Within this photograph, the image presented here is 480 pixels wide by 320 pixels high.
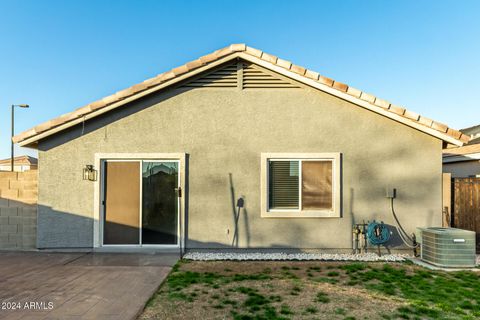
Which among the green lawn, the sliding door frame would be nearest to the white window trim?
the green lawn

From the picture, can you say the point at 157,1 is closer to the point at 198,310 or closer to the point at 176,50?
Result: the point at 176,50

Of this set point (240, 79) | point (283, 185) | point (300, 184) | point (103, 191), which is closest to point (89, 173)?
point (103, 191)

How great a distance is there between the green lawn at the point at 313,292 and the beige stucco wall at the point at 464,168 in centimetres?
808

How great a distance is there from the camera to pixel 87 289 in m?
5.50

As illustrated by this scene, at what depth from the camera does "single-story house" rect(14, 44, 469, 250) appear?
812cm

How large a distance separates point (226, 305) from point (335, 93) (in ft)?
19.5

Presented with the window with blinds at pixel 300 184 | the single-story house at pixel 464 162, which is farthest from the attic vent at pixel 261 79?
the single-story house at pixel 464 162

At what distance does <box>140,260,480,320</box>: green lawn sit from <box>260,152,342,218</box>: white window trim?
1.34 metres

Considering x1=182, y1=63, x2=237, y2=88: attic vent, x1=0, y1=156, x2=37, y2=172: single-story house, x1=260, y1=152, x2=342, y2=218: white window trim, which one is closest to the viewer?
x1=260, y1=152, x2=342, y2=218: white window trim

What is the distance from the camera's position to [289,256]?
7.80m

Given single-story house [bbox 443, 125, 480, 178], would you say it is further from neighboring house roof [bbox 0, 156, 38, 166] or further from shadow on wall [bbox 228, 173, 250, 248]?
neighboring house roof [bbox 0, 156, 38, 166]

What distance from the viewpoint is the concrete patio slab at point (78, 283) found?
4.61 meters

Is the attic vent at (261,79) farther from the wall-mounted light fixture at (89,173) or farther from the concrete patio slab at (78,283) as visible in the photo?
the concrete patio slab at (78,283)

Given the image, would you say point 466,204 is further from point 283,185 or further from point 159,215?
point 159,215
